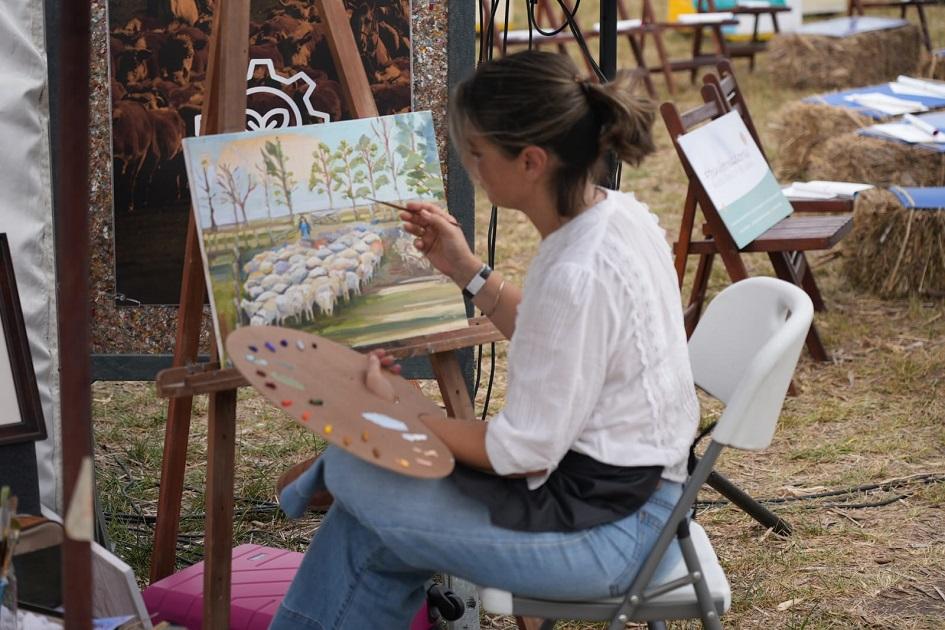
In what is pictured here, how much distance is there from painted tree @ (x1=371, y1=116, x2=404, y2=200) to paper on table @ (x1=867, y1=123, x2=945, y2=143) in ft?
11.2

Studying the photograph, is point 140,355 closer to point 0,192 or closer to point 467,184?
point 0,192

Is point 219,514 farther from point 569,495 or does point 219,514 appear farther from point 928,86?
point 928,86

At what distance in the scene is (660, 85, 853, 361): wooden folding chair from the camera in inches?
151

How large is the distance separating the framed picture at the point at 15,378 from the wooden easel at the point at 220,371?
0.26m

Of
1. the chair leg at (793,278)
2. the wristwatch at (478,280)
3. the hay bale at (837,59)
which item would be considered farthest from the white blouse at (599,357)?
the hay bale at (837,59)

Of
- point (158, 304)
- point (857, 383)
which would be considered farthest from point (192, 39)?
point (857, 383)

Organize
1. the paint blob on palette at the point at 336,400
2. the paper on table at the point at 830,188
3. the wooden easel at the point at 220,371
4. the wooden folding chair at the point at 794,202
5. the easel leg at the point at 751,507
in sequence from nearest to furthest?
the paint blob on palette at the point at 336,400 < the wooden easel at the point at 220,371 < the easel leg at the point at 751,507 < the wooden folding chair at the point at 794,202 < the paper on table at the point at 830,188

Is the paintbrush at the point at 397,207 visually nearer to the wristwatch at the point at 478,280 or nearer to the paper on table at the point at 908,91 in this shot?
the wristwatch at the point at 478,280

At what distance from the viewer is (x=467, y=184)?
10.0 ft

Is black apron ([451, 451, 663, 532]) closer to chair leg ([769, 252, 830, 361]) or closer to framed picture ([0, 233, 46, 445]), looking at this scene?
framed picture ([0, 233, 46, 445])

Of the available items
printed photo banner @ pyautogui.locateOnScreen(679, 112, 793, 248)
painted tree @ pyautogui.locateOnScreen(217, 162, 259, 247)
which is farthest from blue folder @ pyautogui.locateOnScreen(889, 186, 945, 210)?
painted tree @ pyautogui.locateOnScreen(217, 162, 259, 247)

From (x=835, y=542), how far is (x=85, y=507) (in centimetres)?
217

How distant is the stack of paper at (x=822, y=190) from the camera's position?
4613mm

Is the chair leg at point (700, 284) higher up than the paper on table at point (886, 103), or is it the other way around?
the paper on table at point (886, 103)
